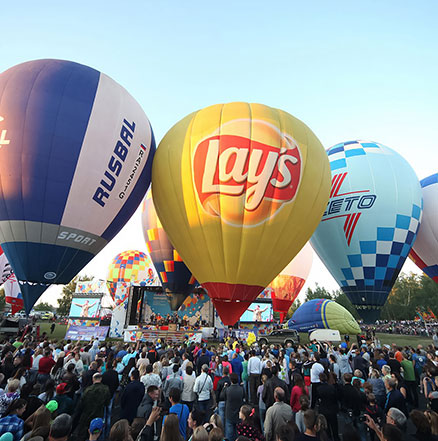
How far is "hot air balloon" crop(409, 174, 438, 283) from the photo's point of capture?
16.8 meters

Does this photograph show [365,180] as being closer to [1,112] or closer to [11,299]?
[1,112]

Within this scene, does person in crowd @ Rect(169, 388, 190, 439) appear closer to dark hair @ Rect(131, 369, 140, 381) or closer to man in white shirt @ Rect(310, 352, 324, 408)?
dark hair @ Rect(131, 369, 140, 381)

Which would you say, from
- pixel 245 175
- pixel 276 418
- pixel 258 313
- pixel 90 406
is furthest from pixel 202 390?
pixel 258 313

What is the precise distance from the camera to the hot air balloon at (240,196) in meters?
8.55

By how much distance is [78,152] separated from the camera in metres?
8.61

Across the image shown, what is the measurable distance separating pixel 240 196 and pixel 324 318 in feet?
50.1

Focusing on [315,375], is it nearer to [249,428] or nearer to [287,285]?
[249,428]

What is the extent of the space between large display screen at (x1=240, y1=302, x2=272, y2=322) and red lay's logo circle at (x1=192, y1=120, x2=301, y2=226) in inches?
667

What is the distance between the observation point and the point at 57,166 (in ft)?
27.4

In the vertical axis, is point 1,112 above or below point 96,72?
below

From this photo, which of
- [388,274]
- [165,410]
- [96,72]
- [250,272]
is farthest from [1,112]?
[388,274]

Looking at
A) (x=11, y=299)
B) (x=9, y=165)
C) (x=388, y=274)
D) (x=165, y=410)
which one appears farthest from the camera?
(x=11, y=299)

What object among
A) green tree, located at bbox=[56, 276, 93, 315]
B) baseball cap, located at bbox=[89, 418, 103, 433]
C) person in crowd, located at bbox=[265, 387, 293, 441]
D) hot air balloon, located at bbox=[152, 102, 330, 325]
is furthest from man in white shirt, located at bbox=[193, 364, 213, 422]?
green tree, located at bbox=[56, 276, 93, 315]

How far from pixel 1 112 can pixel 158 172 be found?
4.57m
